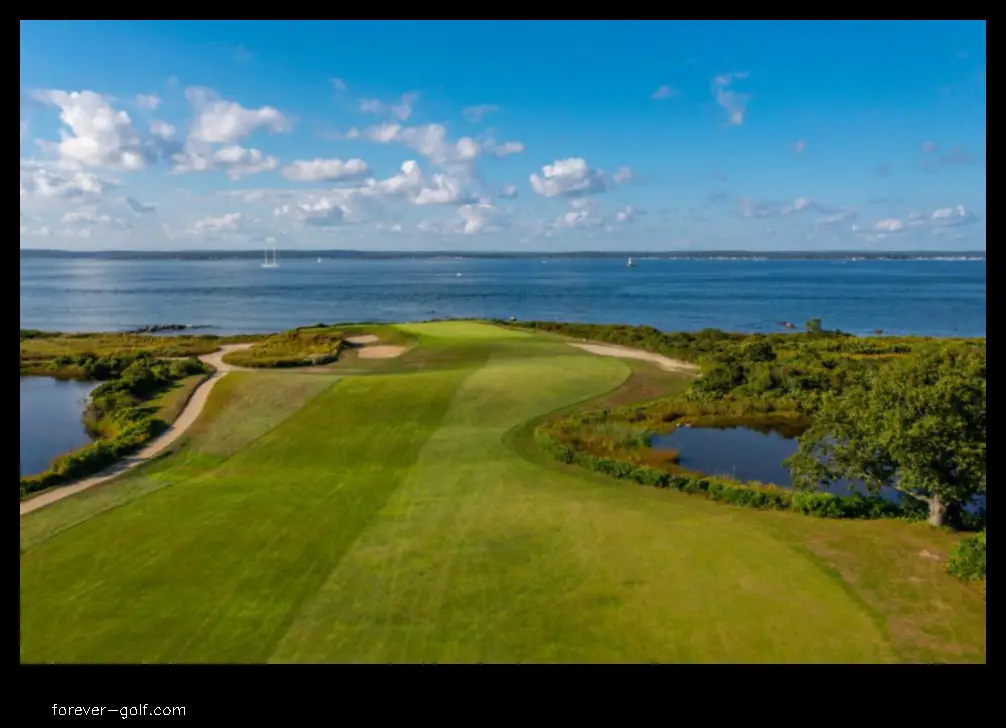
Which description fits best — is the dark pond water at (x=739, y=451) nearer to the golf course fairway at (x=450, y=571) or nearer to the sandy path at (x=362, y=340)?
the golf course fairway at (x=450, y=571)

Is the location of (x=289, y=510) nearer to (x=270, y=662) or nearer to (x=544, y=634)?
(x=270, y=662)

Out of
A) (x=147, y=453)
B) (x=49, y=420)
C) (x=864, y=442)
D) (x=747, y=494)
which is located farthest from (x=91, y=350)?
(x=864, y=442)

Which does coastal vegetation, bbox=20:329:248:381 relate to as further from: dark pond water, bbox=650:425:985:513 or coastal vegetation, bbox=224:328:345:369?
dark pond water, bbox=650:425:985:513

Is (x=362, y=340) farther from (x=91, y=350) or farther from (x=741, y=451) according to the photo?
(x=741, y=451)

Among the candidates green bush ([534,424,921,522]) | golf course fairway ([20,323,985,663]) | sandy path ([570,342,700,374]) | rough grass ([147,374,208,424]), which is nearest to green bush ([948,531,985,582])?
golf course fairway ([20,323,985,663])

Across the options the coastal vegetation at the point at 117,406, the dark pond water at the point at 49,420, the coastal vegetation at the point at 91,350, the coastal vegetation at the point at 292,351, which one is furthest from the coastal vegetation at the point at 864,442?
the coastal vegetation at the point at 91,350
